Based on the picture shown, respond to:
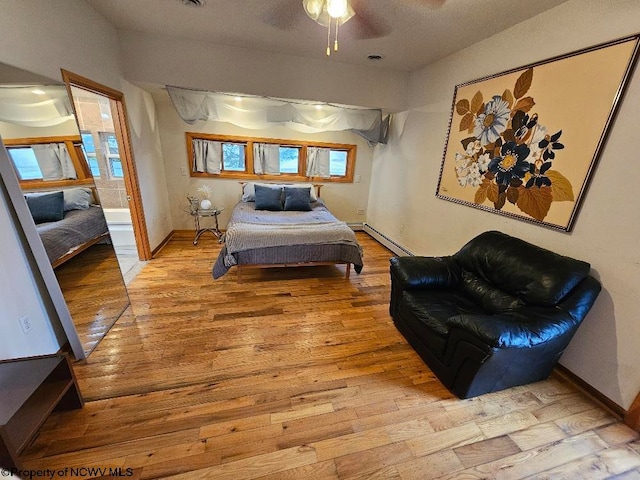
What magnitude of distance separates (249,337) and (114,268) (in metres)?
1.40

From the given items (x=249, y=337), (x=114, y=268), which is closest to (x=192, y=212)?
(x=114, y=268)

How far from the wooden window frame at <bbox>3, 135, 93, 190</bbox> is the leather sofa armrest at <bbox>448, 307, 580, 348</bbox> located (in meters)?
2.74

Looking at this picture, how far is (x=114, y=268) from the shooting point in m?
2.27

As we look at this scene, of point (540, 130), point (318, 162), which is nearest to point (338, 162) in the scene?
point (318, 162)

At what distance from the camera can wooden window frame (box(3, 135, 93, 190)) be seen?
149 cm

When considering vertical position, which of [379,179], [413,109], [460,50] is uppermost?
[460,50]

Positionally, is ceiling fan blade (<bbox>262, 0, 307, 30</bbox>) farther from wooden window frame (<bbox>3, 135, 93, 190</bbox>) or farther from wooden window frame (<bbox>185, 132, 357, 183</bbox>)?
wooden window frame (<bbox>185, 132, 357, 183</bbox>)

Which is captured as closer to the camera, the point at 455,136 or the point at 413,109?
the point at 455,136

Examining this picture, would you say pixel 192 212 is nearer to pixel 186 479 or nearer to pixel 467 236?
pixel 186 479

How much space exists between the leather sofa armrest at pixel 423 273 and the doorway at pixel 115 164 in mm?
2874

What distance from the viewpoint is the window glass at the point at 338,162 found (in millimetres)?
4672

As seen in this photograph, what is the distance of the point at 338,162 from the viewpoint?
187 inches

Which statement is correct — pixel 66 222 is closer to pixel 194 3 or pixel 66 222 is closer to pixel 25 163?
pixel 25 163

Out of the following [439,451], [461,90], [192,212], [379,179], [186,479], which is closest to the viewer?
[186,479]
